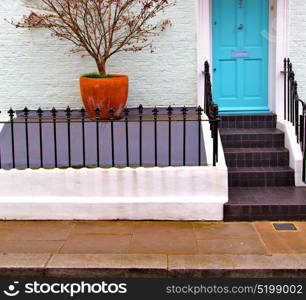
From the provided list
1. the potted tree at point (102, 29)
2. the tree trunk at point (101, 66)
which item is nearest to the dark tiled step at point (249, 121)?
the potted tree at point (102, 29)

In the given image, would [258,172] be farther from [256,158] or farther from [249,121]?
[249,121]

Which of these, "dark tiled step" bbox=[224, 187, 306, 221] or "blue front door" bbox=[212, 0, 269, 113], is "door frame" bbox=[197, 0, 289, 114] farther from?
"dark tiled step" bbox=[224, 187, 306, 221]

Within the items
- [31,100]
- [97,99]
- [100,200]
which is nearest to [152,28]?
[97,99]

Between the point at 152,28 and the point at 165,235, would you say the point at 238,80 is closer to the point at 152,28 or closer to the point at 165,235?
the point at 152,28

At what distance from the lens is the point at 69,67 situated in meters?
9.10

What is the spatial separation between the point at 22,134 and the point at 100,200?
7.05ft

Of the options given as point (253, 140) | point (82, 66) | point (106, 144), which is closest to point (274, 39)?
point (253, 140)

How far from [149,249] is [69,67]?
14.5ft

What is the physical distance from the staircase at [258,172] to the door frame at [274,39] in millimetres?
546

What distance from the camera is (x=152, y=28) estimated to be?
29.1 feet

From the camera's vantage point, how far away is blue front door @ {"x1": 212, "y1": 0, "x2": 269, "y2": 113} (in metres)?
8.95

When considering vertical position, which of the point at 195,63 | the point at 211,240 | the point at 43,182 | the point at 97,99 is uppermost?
the point at 195,63

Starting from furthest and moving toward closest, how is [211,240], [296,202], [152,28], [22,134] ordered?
1. [152,28]
2. [22,134]
3. [296,202]
4. [211,240]

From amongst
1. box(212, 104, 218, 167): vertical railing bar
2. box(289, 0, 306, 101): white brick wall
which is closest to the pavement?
box(212, 104, 218, 167): vertical railing bar
